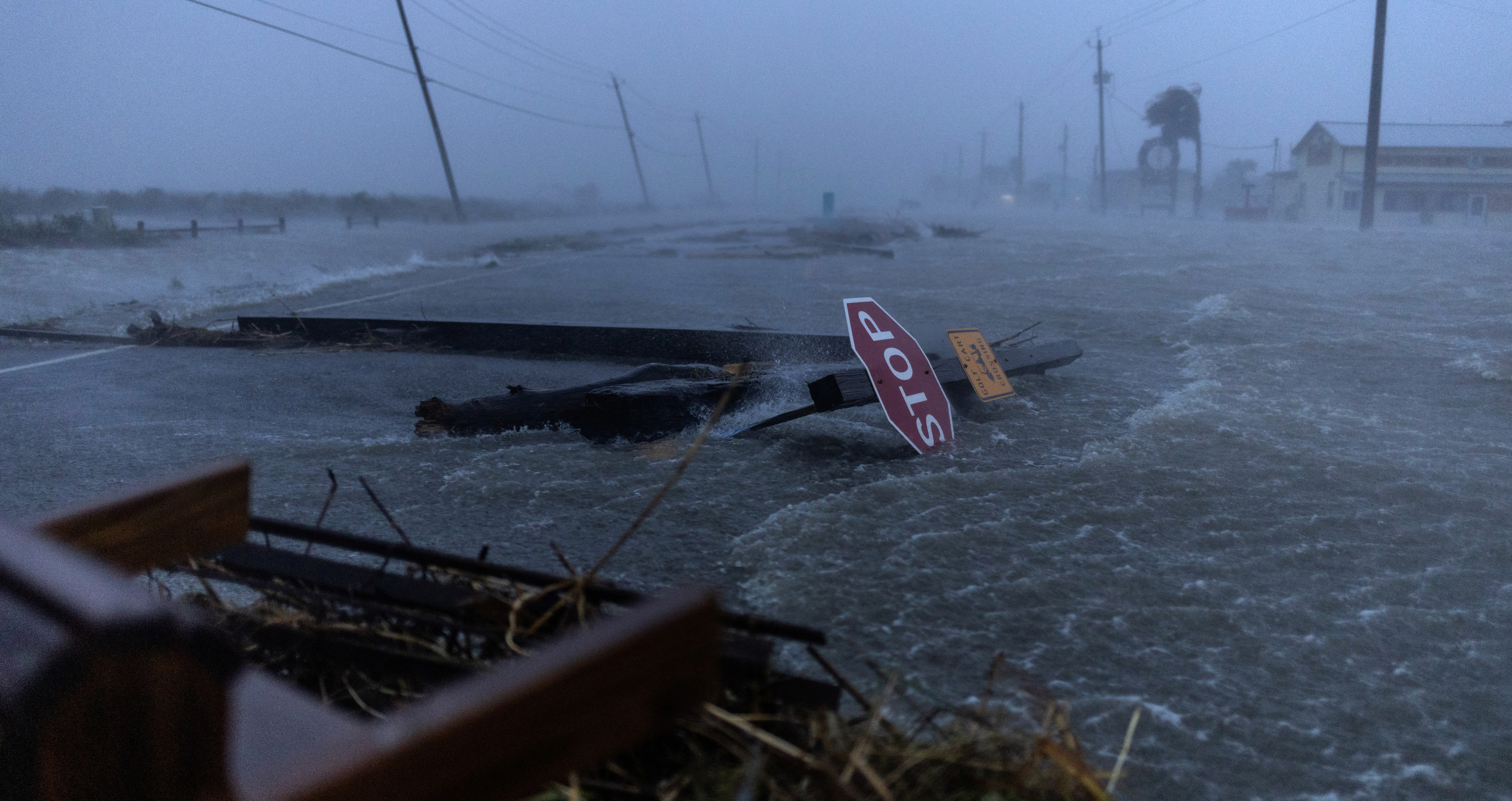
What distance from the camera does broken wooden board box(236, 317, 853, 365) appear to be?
798 cm

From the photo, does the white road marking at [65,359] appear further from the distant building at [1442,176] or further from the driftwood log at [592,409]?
the distant building at [1442,176]

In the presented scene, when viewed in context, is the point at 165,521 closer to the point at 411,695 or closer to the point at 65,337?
the point at 411,695

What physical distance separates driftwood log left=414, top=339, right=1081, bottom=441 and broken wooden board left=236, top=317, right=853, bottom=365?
1391 millimetres

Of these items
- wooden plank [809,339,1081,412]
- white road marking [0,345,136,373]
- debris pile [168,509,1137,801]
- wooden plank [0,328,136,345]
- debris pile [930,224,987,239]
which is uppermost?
debris pile [168,509,1137,801]

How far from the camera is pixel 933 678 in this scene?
2.68 metres

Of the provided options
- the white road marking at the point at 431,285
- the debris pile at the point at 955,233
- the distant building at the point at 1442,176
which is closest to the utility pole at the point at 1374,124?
the distant building at the point at 1442,176

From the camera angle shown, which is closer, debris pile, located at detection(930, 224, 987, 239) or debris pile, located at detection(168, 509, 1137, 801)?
debris pile, located at detection(168, 509, 1137, 801)

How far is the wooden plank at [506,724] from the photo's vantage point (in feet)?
2.80

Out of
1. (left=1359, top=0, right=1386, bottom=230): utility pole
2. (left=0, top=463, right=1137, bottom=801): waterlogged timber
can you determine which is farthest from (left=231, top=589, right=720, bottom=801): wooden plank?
(left=1359, top=0, right=1386, bottom=230): utility pole

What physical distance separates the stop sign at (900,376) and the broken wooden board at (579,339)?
1.96 meters

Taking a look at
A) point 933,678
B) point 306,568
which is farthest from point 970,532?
point 306,568

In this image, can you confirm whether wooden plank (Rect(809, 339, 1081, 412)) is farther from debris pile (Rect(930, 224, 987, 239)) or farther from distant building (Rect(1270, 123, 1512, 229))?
distant building (Rect(1270, 123, 1512, 229))

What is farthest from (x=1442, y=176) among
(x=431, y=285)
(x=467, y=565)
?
(x=467, y=565)

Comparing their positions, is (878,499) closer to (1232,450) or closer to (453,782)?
(1232,450)
